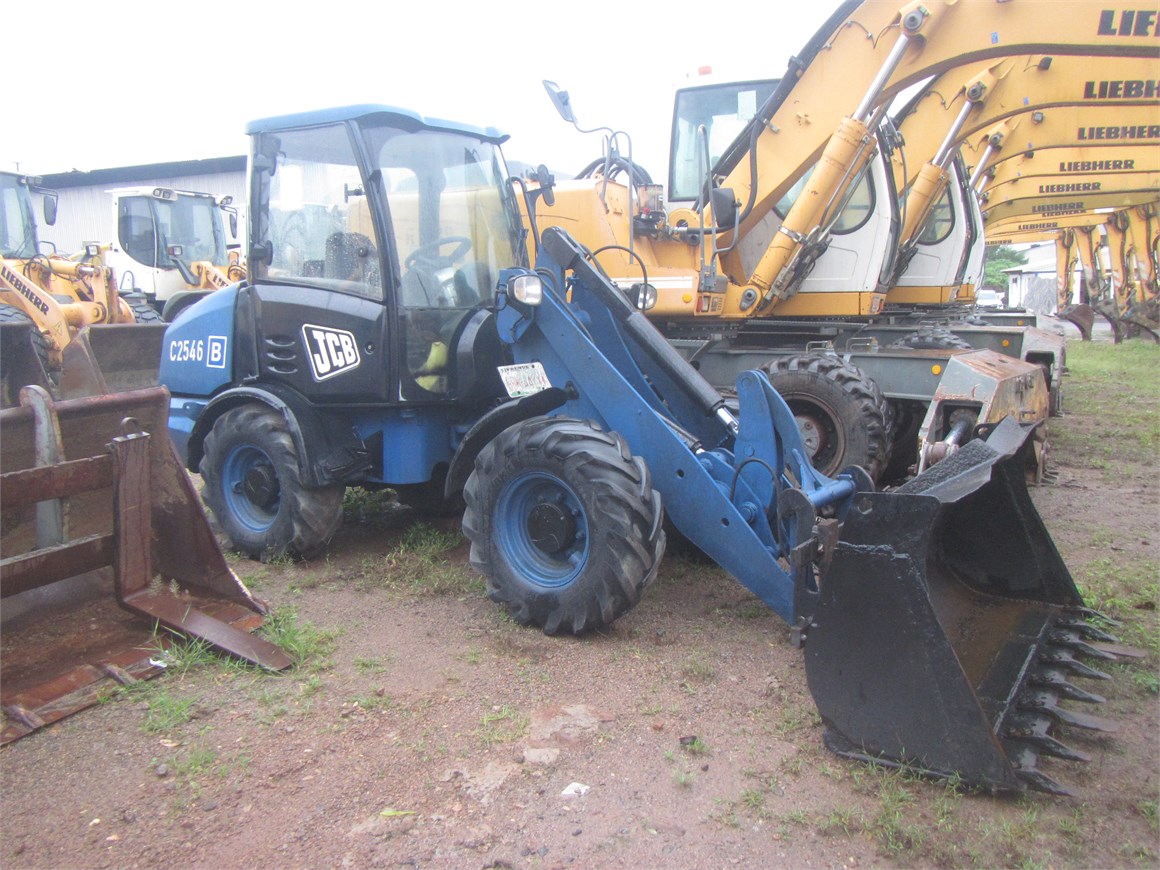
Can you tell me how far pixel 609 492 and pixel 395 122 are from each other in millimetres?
2328

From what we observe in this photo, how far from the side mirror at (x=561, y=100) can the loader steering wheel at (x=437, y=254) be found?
933mm

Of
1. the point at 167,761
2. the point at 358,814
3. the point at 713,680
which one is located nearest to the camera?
the point at 358,814

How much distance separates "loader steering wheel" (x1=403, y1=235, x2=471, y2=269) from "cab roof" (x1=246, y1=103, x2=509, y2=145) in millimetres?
594

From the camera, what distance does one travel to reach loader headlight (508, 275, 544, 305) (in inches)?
165

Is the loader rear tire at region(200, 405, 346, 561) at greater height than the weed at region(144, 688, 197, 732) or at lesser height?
greater

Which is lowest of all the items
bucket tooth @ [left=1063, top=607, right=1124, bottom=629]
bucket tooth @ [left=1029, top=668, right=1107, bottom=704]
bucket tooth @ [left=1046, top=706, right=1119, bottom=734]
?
bucket tooth @ [left=1046, top=706, right=1119, bottom=734]

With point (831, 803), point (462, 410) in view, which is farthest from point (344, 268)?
point (831, 803)

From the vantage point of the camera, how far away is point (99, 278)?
10633mm

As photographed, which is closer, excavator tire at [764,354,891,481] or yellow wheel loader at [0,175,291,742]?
yellow wheel loader at [0,175,291,742]

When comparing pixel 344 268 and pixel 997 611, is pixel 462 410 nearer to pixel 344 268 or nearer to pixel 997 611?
pixel 344 268

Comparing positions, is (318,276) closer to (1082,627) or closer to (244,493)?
(244,493)

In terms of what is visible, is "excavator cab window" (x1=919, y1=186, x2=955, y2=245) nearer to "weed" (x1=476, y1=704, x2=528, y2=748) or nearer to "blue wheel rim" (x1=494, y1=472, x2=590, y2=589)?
"blue wheel rim" (x1=494, y1=472, x2=590, y2=589)

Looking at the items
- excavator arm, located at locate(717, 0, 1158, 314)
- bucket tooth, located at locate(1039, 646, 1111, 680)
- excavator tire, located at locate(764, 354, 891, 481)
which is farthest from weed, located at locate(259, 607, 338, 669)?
excavator arm, located at locate(717, 0, 1158, 314)

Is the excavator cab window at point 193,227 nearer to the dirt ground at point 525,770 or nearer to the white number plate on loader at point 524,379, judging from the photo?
the white number plate on loader at point 524,379
